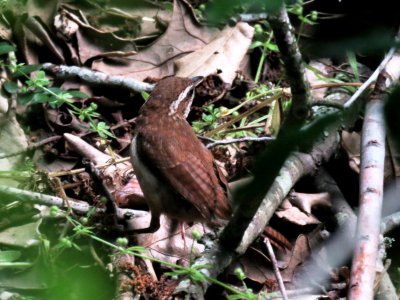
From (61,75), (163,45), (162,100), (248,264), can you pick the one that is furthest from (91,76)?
(248,264)

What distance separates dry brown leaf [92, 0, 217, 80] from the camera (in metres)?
5.67

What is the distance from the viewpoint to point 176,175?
4.07m

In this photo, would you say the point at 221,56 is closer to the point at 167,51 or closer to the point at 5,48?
the point at 167,51

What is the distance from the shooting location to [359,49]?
3.33 ft

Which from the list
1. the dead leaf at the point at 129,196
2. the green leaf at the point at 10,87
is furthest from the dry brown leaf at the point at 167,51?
the dead leaf at the point at 129,196

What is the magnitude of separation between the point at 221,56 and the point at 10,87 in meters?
1.72

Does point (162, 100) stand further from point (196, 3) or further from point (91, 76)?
point (196, 3)

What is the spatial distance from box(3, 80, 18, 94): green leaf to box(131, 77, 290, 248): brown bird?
1181 mm

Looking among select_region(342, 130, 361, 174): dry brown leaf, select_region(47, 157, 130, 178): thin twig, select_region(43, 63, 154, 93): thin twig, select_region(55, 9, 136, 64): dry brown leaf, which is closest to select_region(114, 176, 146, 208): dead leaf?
select_region(47, 157, 130, 178): thin twig

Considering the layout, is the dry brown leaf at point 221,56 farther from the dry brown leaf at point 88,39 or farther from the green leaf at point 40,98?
the green leaf at point 40,98

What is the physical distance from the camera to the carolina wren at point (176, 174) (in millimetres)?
4039

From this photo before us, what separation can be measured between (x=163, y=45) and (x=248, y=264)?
2306 mm

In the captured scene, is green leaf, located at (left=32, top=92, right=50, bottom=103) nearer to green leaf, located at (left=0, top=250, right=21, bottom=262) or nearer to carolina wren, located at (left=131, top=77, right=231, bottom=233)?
A: carolina wren, located at (left=131, top=77, right=231, bottom=233)

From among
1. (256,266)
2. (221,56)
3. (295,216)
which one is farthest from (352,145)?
(256,266)
